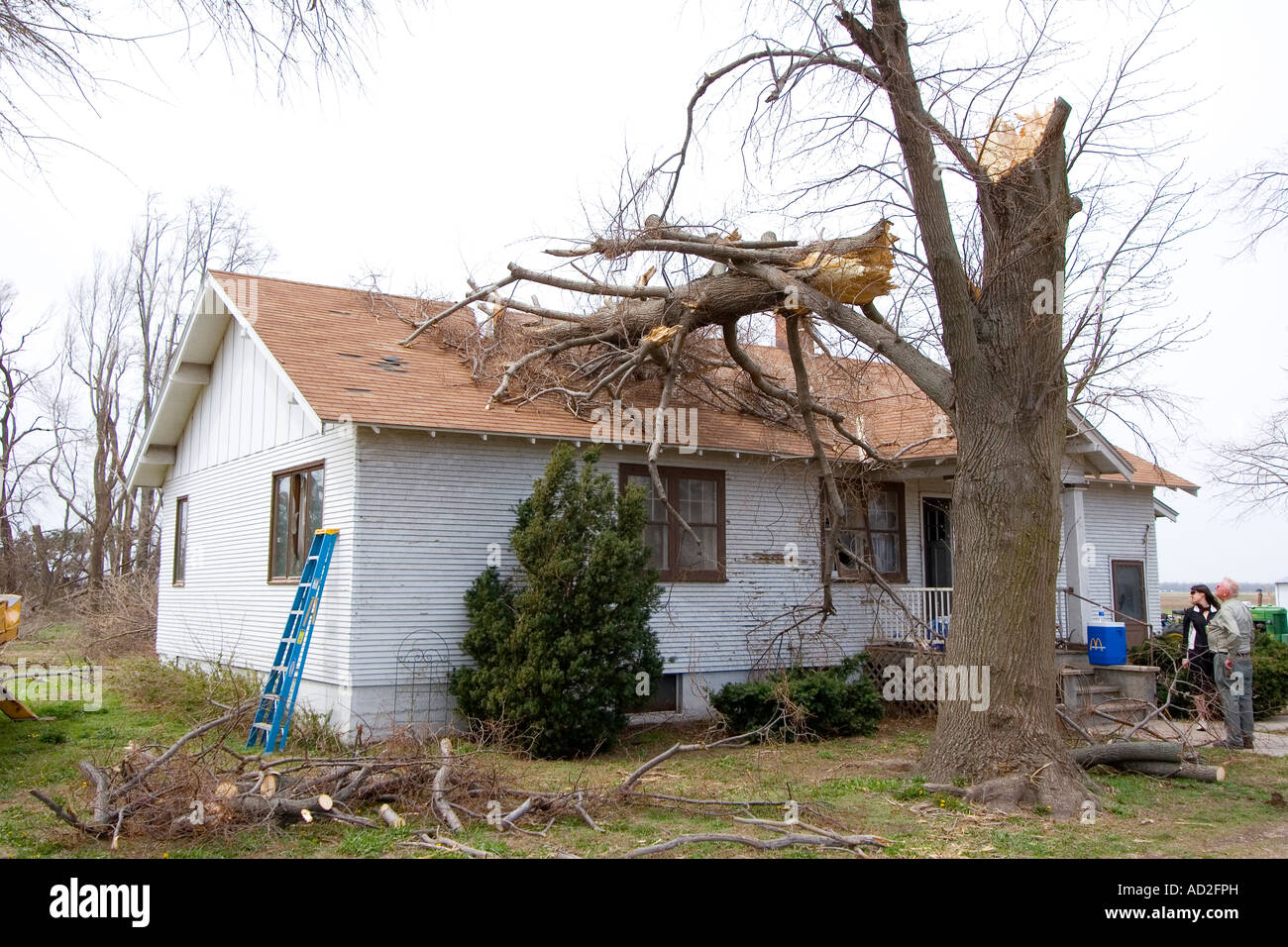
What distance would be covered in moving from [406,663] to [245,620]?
3.92m

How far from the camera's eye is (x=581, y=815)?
303 inches

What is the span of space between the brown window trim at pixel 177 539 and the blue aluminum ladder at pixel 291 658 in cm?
642

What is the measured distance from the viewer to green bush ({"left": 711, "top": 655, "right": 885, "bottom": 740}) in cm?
1255

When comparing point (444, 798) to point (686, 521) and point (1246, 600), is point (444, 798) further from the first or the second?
point (1246, 600)

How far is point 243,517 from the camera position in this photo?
14.9m

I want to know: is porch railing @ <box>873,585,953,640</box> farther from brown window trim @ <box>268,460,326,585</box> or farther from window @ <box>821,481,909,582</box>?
brown window trim @ <box>268,460,326,585</box>

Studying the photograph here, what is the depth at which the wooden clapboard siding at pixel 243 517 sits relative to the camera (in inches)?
473

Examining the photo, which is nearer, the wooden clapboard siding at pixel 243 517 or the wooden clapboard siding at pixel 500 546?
the wooden clapboard siding at pixel 500 546

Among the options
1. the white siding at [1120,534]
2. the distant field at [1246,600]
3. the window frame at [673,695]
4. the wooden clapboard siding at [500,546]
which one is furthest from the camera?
the distant field at [1246,600]

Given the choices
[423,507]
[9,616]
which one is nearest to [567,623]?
[423,507]

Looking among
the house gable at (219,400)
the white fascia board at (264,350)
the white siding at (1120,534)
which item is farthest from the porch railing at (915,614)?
the house gable at (219,400)

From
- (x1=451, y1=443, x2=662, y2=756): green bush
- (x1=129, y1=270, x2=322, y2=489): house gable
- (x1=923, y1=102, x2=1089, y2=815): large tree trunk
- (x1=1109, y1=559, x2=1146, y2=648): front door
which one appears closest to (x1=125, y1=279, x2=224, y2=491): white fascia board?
(x1=129, y1=270, x2=322, y2=489): house gable

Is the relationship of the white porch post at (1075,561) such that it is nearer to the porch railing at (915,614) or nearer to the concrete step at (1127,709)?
the porch railing at (915,614)
